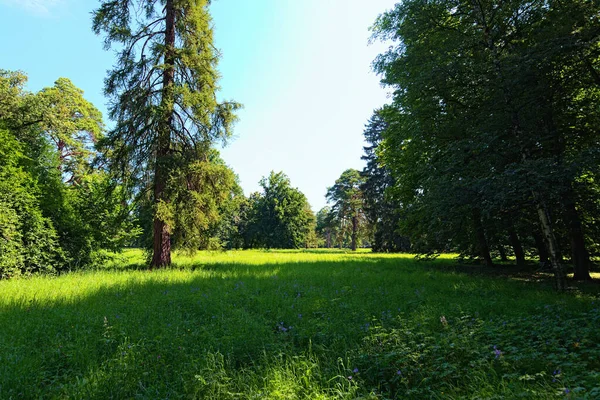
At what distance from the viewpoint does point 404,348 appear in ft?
12.2

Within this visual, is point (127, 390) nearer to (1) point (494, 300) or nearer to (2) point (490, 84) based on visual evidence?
(1) point (494, 300)

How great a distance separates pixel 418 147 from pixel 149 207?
39.8 ft

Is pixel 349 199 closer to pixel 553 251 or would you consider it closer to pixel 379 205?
pixel 379 205

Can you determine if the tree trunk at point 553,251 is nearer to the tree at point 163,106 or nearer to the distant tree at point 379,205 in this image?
the tree at point 163,106

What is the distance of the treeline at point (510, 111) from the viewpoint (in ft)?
23.2

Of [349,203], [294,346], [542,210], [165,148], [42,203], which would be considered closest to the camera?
[294,346]

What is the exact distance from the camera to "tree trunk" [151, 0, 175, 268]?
11.6 meters

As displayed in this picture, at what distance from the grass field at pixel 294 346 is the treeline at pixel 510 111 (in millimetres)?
2819

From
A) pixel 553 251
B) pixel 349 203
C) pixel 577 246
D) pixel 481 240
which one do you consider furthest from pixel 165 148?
pixel 349 203

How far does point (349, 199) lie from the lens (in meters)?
44.3

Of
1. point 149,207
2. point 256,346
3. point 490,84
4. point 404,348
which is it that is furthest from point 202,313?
point 490,84

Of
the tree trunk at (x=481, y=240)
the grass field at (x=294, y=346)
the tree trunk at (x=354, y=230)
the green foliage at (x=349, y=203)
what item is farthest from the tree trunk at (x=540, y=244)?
the tree trunk at (x=354, y=230)

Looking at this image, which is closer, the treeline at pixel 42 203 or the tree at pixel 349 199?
the treeline at pixel 42 203

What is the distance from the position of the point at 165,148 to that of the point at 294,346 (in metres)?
10.8
